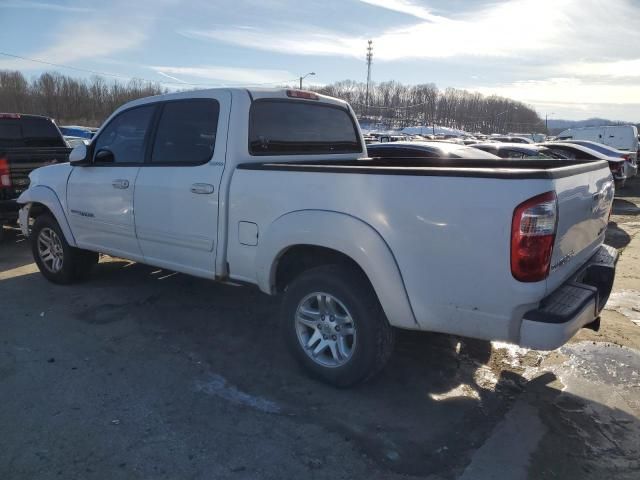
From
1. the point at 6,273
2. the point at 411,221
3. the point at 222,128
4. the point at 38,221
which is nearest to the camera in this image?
the point at 411,221

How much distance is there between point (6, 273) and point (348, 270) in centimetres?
512

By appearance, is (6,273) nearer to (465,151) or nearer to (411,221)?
(411,221)

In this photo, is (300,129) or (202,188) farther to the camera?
(300,129)

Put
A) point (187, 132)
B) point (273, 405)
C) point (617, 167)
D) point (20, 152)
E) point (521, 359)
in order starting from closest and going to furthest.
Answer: point (273, 405) < point (521, 359) < point (187, 132) < point (20, 152) < point (617, 167)

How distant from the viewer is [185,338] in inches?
174

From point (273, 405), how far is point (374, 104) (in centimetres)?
13312

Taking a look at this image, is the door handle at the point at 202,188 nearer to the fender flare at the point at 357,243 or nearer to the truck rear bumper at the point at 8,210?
the fender flare at the point at 357,243

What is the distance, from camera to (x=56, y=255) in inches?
231

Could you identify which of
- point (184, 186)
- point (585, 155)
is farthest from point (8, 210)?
point (585, 155)

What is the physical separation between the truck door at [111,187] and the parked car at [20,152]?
275 centimetres

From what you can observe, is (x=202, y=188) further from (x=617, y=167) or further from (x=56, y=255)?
(x=617, y=167)

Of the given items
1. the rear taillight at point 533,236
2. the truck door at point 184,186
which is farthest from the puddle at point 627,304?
the truck door at point 184,186

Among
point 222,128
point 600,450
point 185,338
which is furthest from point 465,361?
point 222,128

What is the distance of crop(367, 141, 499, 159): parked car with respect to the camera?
334 inches
